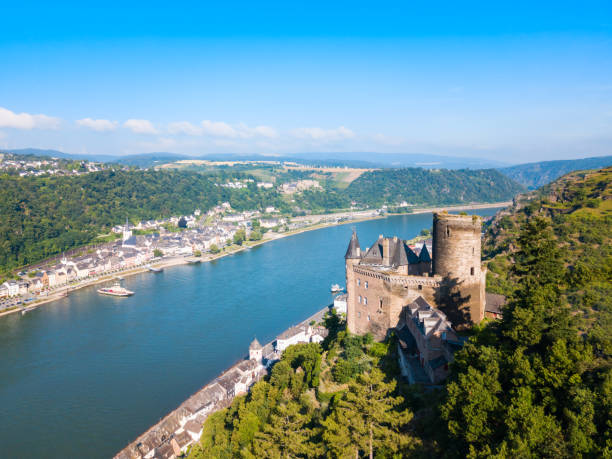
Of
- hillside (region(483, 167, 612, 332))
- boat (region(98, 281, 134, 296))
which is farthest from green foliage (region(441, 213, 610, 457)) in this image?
boat (region(98, 281, 134, 296))

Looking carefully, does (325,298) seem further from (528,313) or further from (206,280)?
(528,313)

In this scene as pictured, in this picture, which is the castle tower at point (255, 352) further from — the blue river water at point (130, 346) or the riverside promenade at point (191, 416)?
the blue river water at point (130, 346)

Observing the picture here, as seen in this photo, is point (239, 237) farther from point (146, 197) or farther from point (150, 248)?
point (146, 197)

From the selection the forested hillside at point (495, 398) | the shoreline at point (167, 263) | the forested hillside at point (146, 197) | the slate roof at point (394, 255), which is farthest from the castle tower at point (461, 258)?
the forested hillside at point (146, 197)

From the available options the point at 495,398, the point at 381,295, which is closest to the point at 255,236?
the point at 381,295

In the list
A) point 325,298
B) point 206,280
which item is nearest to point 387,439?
point 325,298
